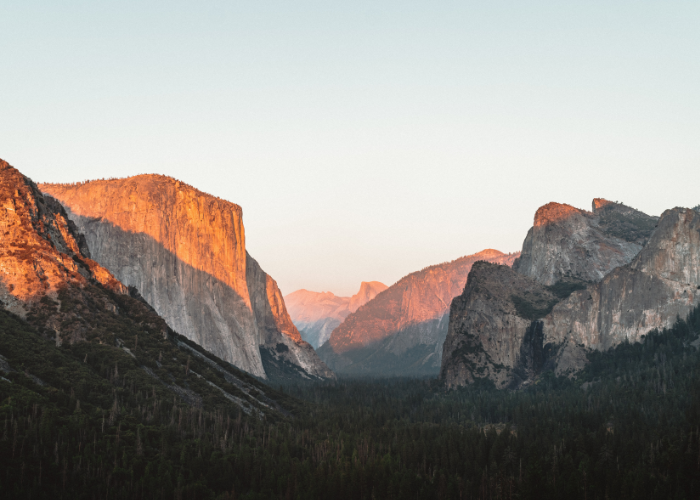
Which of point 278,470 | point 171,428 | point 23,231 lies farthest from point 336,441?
point 23,231

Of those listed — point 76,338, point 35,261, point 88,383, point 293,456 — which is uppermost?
point 35,261

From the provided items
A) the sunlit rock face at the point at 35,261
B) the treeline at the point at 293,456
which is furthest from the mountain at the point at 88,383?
the treeline at the point at 293,456

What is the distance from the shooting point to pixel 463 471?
133m

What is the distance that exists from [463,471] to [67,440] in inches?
2737

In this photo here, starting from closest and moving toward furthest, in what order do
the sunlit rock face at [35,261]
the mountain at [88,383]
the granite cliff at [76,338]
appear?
the mountain at [88,383] → the granite cliff at [76,338] → the sunlit rock face at [35,261]

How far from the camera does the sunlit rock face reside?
144 meters

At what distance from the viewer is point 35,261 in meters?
149

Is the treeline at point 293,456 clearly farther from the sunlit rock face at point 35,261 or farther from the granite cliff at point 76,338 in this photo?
the sunlit rock face at point 35,261

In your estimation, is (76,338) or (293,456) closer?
(293,456)

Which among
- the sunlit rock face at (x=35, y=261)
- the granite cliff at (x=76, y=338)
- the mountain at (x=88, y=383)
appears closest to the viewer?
the mountain at (x=88, y=383)

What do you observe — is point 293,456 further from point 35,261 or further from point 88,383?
point 35,261

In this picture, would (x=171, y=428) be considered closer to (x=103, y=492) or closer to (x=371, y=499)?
(x=103, y=492)

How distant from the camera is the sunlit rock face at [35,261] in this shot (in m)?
144

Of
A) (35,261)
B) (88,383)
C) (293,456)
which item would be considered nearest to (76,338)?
(88,383)
